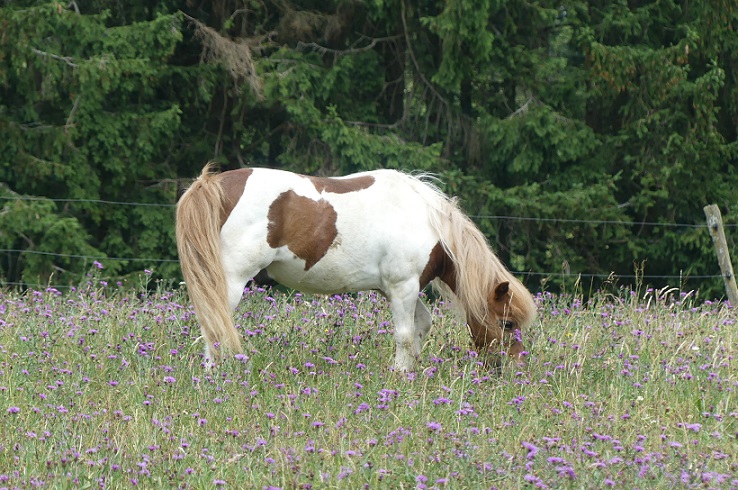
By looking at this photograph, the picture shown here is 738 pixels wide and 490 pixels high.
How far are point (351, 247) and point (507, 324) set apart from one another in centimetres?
109

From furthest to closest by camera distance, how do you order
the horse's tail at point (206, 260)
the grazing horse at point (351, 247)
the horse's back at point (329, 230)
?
the horse's back at point (329, 230), the grazing horse at point (351, 247), the horse's tail at point (206, 260)

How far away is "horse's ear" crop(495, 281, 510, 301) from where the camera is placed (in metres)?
6.43

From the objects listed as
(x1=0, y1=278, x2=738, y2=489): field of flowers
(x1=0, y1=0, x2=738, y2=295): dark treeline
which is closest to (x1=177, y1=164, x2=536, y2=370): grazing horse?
(x1=0, y1=278, x2=738, y2=489): field of flowers

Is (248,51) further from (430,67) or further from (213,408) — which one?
(213,408)

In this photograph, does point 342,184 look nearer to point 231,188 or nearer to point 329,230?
point 329,230

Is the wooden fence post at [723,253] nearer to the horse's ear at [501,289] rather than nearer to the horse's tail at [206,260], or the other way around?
the horse's ear at [501,289]

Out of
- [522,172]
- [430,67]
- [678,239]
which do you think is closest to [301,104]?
[430,67]

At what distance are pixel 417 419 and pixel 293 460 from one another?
0.92m

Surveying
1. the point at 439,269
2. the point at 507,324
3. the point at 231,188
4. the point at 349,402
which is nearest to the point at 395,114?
the point at 439,269

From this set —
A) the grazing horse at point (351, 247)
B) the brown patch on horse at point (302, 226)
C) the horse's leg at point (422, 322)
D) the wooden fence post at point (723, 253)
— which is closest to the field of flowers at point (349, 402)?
the horse's leg at point (422, 322)

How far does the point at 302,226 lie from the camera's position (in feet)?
20.7

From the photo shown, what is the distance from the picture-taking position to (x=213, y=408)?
5039mm

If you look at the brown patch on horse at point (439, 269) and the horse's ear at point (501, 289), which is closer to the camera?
the horse's ear at point (501, 289)

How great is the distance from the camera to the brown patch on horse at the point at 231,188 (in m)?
6.11
